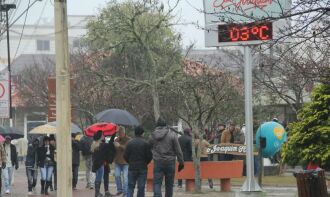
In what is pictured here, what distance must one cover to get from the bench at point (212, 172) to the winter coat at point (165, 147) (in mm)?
5243


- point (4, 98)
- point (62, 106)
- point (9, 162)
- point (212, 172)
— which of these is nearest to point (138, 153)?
point (62, 106)

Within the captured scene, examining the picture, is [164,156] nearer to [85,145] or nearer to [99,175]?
[99,175]

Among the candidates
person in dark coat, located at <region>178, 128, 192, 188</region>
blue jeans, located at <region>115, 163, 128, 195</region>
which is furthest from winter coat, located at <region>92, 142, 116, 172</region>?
person in dark coat, located at <region>178, 128, 192, 188</region>

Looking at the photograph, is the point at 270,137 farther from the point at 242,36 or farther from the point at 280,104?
the point at 280,104

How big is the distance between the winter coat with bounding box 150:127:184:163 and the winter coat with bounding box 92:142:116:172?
3.67 m

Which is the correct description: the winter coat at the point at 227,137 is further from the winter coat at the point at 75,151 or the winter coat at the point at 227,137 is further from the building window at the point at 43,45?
the building window at the point at 43,45

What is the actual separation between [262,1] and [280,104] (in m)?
23.8

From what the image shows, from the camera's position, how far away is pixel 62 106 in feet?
48.3

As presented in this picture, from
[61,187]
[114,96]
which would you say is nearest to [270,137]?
[61,187]

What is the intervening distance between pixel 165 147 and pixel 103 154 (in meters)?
4.11

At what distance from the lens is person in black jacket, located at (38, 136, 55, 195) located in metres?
22.4

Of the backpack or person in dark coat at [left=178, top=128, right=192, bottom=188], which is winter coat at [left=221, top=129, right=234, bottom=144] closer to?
person in dark coat at [left=178, top=128, right=192, bottom=188]

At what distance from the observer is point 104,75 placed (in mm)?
27094

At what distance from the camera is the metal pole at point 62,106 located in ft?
48.3
